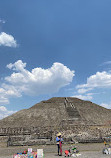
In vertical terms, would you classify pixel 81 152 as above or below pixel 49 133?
below

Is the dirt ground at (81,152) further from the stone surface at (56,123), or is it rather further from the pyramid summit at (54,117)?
the pyramid summit at (54,117)

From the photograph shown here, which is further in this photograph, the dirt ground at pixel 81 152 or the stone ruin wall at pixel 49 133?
the stone ruin wall at pixel 49 133

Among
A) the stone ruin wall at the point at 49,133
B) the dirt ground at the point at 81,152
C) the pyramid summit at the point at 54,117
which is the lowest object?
the dirt ground at the point at 81,152

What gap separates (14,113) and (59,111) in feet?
45.5

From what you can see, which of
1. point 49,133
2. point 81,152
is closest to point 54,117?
point 49,133

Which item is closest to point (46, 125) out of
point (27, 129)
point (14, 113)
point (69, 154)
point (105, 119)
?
point (27, 129)

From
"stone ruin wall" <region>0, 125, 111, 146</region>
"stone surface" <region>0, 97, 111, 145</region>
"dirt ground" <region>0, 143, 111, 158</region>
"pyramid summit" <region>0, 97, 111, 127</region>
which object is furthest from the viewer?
"pyramid summit" <region>0, 97, 111, 127</region>

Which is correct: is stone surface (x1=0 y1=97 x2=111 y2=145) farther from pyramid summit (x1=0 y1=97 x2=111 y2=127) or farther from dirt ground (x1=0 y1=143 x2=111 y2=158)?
dirt ground (x1=0 y1=143 x2=111 y2=158)

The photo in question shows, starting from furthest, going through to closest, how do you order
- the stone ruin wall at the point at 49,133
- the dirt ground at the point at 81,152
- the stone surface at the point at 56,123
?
1. the stone surface at the point at 56,123
2. the stone ruin wall at the point at 49,133
3. the dirt ground at the point at 81,152

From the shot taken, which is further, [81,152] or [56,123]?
[56,123]

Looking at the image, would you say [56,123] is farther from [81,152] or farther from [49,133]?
[81,152]

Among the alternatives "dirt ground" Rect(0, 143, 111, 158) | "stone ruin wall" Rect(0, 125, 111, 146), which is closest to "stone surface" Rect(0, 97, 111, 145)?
"stone ruin wall" Rect(0, 125, 111, 146)

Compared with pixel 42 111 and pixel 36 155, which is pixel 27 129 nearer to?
pixel 42 111

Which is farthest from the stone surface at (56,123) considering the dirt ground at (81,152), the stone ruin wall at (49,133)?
the dirt ground at (81,152)
